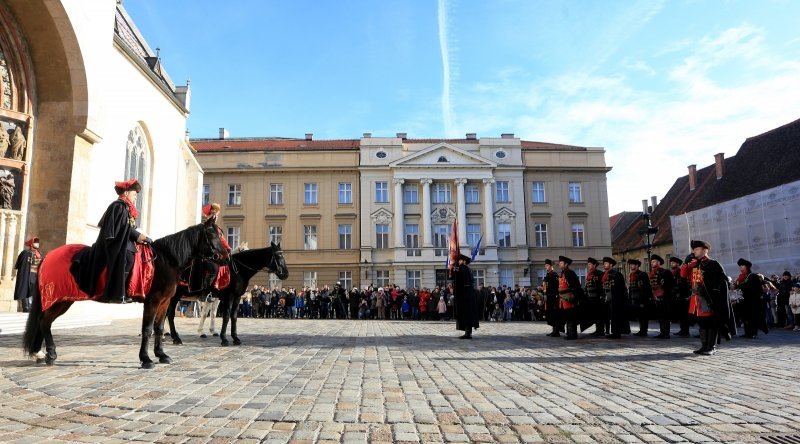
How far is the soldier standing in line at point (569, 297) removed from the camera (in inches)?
446

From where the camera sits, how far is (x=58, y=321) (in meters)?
12.2

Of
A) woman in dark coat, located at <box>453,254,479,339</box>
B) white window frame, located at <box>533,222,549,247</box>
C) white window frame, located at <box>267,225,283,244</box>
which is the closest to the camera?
woman in dark coat, located at <box>453,254,479,339</box>

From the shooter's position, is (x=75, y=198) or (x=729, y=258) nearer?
(x=75, y=198)

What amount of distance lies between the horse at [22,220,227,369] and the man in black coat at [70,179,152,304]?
202 millimetres

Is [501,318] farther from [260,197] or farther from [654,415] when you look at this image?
[260,197]

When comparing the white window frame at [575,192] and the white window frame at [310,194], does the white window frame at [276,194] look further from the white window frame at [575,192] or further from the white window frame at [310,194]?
the white window frame at [575,192]

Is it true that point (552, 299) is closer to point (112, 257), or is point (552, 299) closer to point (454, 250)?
point (454, 250)

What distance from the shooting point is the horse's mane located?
657 cm

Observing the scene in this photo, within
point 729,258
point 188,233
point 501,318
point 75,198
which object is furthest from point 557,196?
point 188,233

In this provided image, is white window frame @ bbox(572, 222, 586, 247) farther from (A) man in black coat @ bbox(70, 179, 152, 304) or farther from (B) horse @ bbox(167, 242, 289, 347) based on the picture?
(A) man in black coat @ bbox(70, 179, 152, 304)

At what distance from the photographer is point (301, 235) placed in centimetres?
4253

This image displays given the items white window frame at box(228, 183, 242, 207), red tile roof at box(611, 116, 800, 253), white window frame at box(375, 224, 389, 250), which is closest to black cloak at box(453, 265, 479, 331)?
red tile roof at box(611, 116, 800, 253)

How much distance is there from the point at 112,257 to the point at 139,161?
17523 millimetres

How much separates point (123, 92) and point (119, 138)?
193cm
